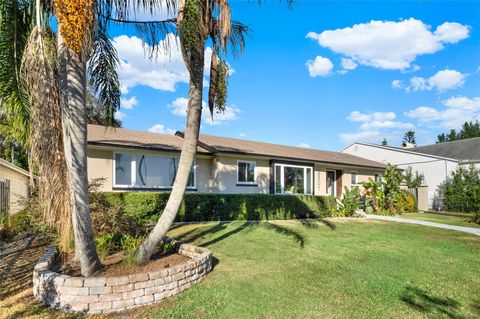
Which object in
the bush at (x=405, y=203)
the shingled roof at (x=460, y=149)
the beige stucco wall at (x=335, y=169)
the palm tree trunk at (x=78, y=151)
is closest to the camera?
the palm tree trunk at (x=78, y=151)

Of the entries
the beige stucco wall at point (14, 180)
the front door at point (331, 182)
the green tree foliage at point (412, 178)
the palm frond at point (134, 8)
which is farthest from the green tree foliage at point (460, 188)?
the beige stucco wall at point (14, 180)

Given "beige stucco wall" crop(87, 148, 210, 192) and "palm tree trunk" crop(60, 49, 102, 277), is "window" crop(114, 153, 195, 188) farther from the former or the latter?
"palm tree trunk" crop(60, 49, 102, 277)

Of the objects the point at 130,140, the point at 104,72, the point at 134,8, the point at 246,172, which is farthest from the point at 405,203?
the point at 134,8

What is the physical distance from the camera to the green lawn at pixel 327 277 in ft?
18.8

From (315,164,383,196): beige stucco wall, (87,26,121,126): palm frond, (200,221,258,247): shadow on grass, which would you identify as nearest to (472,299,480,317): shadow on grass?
(200,221,258,247): shadow on grass

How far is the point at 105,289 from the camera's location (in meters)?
5.57

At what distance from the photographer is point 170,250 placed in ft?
27.1

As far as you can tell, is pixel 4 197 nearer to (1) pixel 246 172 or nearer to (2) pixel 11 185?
(2) pixel 11 185

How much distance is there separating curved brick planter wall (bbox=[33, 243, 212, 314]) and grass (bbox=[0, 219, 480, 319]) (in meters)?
0.21

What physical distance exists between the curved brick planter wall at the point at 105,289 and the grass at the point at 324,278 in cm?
21

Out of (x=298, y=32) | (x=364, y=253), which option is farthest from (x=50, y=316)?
(x=298, y=32)

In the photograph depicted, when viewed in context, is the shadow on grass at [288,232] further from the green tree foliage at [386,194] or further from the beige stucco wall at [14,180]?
the beige stucco wall at [14,180]

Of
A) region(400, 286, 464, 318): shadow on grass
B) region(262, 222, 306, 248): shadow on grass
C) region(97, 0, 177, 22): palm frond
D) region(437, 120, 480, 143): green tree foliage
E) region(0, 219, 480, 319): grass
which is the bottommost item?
region(400, 286, 464, 318): shadow on grass

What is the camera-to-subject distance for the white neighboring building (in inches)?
1145
